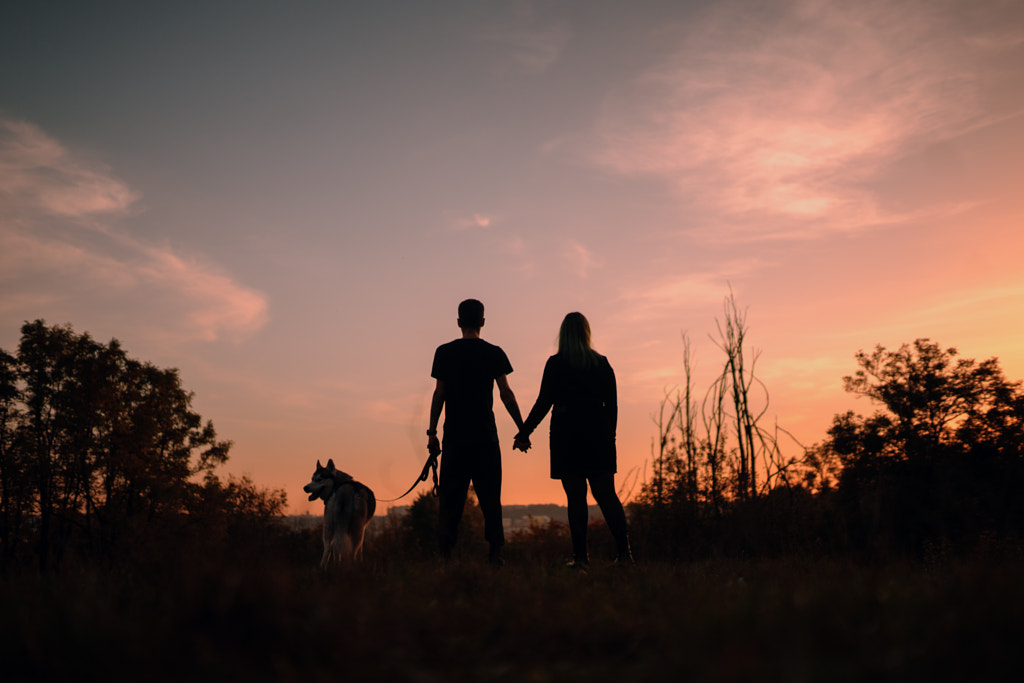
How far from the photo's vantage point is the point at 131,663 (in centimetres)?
224

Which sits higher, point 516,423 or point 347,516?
point 516,423

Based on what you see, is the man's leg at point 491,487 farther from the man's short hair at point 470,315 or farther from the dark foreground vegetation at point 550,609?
the man's short hair at point 470,315

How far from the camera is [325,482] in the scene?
8.34 m

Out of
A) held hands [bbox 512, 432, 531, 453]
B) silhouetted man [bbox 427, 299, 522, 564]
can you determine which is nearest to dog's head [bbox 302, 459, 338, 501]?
silhouetted man [bbox 427, 299, 522, 564]

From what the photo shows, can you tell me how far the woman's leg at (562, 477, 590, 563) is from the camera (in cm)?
654

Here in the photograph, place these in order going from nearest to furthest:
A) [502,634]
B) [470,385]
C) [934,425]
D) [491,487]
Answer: [502,634] < [491,487] < [470,385] < [934,425]

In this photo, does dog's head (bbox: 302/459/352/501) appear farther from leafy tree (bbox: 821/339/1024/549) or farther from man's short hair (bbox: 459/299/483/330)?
leafy tree (bbox: 821/339/1024/549)

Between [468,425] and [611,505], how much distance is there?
174 centimetres

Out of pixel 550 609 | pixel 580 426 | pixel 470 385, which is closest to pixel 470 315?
pixel 470 385

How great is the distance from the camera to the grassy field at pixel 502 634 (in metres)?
2.00

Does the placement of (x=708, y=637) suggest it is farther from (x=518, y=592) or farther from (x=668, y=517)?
(x=668, y=517)

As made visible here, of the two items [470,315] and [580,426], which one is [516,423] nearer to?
[580,426]

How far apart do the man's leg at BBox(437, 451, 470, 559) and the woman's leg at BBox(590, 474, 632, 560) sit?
4.60 ft

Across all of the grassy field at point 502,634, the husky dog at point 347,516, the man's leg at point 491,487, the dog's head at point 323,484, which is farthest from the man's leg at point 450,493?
the grassy field at point 502,634
